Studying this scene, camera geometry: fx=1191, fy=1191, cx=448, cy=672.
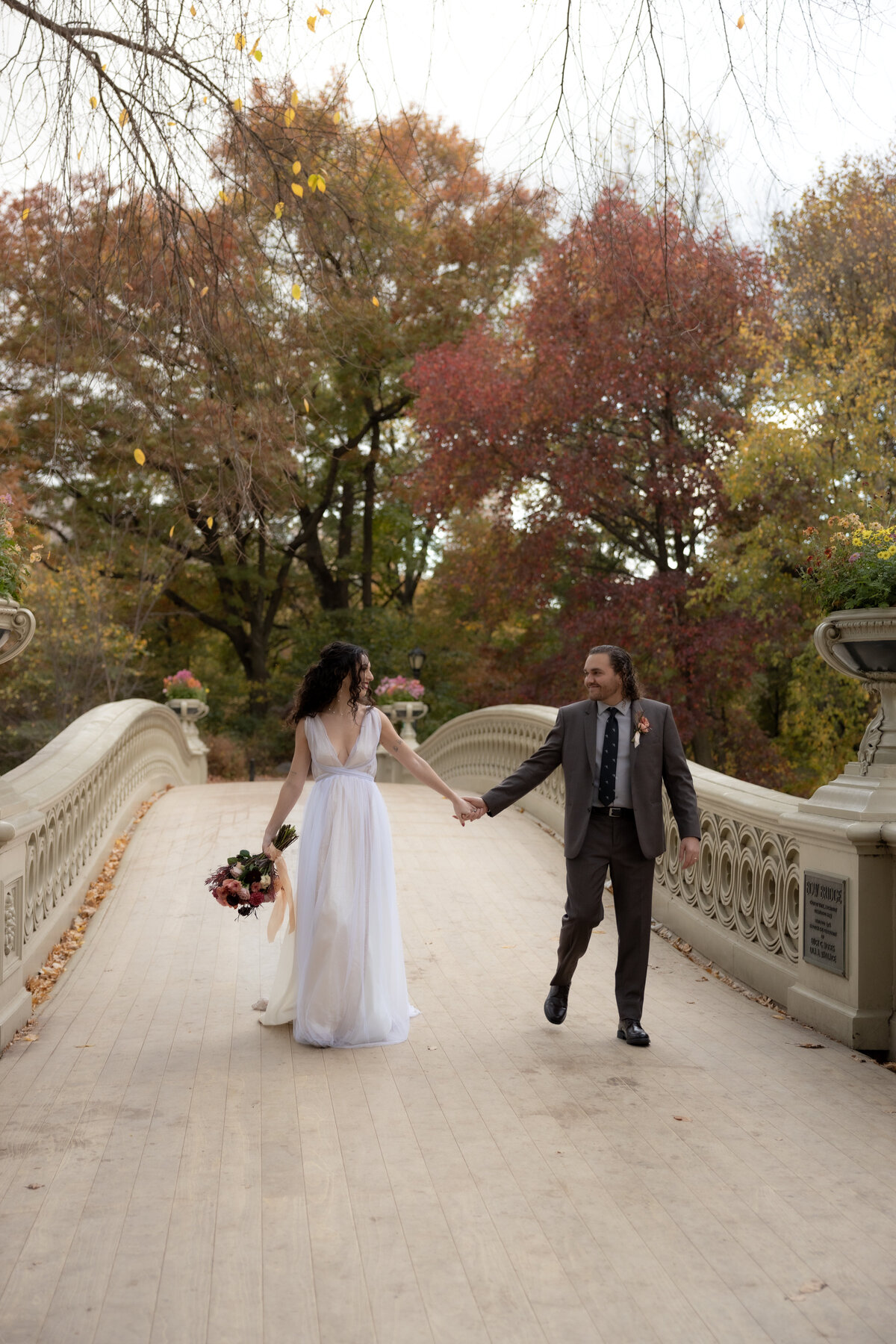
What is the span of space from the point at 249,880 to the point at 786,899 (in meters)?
2.92

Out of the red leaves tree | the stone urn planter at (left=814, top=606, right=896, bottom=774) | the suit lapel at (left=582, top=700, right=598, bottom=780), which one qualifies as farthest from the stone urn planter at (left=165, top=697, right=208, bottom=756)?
the stone urn planter at (left=814, top=606, right=896, bottom=774)

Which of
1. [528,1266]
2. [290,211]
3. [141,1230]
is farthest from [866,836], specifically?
[290,211]

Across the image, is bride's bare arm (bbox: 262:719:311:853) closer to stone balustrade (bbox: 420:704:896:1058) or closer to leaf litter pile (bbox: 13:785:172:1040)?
leaf litter pile (bbox: 13:785:172:1040)

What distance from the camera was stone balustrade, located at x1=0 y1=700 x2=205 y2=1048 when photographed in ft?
19.9

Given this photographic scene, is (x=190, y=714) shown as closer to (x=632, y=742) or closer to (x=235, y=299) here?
(x=235, y=299)

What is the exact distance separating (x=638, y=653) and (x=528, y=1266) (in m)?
18.1

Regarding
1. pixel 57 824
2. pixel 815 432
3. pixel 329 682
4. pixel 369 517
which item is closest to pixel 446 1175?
pixel 329 682

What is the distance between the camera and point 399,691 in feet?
77.0

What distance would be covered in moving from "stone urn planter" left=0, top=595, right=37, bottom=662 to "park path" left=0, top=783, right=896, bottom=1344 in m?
1.97

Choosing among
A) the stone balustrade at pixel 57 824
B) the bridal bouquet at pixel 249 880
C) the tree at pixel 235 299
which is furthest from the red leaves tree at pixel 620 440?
the bridal bouquet at pixel 249 880

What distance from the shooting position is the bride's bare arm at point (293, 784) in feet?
19.6

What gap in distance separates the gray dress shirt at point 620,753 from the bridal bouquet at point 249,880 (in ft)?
5.09

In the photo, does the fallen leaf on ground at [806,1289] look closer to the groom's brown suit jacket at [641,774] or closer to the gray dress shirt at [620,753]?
the groom's brown suit jacket at [641,774]

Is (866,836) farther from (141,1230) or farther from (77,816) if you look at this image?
(77,816)
